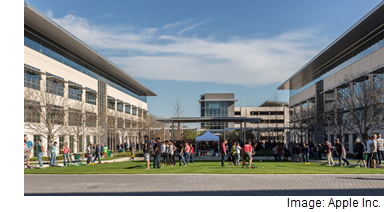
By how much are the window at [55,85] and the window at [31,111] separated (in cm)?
252

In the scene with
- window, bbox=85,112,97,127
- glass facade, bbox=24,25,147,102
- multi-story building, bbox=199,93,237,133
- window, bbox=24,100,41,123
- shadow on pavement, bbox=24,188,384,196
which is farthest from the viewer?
multi-story building, bbox=199,93,237,133

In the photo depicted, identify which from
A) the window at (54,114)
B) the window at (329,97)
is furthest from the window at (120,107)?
the window at (329,97)

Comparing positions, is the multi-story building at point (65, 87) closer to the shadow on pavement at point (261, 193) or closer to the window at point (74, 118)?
the window at point (74, 118)

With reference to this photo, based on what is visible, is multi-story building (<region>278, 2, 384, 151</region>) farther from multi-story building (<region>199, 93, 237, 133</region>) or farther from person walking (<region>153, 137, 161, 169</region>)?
multi-story building (<region>199, 93, 237, 133</region>)

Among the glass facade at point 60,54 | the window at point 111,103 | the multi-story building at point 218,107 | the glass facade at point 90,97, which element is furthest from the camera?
the multi-story building at point 218,107

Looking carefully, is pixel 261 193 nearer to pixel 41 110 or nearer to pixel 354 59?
pixel 41 110

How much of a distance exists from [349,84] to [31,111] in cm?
3231

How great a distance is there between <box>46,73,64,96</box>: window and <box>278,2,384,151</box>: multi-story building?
28.0 metres

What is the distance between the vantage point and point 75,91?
46.4 m

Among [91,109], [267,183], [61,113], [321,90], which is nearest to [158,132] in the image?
[91,109]

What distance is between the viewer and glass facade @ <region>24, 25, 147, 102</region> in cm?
3628

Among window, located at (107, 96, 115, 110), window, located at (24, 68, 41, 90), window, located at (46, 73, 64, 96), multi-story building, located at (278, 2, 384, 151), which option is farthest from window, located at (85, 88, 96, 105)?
multi-story building, located at (278, 2, 384, 151)

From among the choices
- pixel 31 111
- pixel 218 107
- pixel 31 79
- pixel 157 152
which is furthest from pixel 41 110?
pixel 218 107

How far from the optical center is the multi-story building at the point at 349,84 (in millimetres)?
29750
